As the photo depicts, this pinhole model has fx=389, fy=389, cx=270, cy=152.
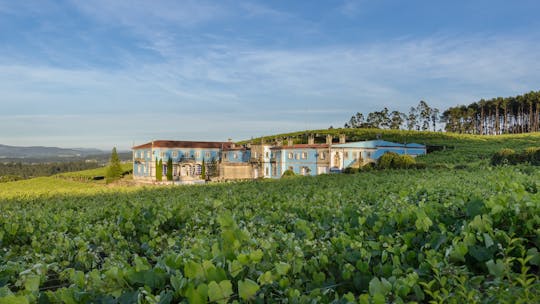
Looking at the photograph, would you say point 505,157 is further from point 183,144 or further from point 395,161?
point 183,144

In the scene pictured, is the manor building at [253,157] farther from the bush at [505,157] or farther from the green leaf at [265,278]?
the green leaf at [265,278]

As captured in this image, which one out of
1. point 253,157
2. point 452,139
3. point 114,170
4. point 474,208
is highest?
point 452,139

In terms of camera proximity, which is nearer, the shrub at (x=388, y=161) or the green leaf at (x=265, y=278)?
the green leaf at (x=265, y=278)

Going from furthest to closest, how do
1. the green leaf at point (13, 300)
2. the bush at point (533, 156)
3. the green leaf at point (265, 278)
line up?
the bush at point (533, 156) → the green leaf at point (265, 278) → the green leaf at point (13, 300)

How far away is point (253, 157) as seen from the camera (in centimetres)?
5600

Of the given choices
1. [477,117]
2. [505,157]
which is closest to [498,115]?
[477,117]

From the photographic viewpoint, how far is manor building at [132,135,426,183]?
49.0 metres

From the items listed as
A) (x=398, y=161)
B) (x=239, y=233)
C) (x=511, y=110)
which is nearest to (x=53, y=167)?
(x=398, y=161)

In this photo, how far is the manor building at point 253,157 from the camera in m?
49.0

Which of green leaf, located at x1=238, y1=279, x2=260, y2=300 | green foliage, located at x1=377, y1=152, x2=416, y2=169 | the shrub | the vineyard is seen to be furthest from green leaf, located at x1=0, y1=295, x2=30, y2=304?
the shrub

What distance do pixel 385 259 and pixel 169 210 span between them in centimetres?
405

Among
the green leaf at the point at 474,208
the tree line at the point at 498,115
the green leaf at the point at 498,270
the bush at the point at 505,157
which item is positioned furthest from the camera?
the tree line at the point at 498,115

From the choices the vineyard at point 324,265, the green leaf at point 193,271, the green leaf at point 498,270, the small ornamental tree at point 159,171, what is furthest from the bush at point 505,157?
the small ornamental tree at point 159,171

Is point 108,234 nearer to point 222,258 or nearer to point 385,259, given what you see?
point 222,258
